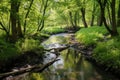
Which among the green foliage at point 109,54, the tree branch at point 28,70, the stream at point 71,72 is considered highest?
the green foliage at point 109,54

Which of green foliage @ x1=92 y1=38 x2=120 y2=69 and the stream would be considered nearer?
the stream

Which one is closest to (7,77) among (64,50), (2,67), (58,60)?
(2,67)

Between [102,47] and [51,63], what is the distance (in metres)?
4.14

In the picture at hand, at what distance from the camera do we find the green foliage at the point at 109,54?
11.7 metres

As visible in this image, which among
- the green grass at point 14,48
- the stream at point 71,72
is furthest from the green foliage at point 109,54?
the green grass at point 14,48

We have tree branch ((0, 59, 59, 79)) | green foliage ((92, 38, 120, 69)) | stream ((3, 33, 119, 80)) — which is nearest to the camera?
tree branch ((0, 59, 59, 79))

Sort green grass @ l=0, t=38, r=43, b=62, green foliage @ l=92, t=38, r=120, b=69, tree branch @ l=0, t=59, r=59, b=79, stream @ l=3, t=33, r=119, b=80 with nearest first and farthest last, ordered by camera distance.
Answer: tree branch @ l=0, t=59, r=59, b=79 < stream @ l=3, t=33, r=119, b=80 < green foliage @ l=92, t=38, r=120, b=69 < green grass @ l=0, t=38, r=43, b=62

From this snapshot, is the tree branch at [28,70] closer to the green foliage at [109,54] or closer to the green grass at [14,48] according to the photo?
the green grass at [14,48]

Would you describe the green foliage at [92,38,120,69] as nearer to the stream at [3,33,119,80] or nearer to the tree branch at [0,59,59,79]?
the stream at [3,33,119,80]

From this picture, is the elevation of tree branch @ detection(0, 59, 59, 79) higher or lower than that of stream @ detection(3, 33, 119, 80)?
higher

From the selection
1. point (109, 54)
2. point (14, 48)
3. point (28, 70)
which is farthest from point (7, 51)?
point (109, 54)

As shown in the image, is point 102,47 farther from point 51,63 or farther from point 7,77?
point 7,77

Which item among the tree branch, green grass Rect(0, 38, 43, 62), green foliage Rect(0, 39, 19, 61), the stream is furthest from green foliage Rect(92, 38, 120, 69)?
green foliage Rect(0, 39, 19, 61)

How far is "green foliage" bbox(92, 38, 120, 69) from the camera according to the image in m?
11.7
